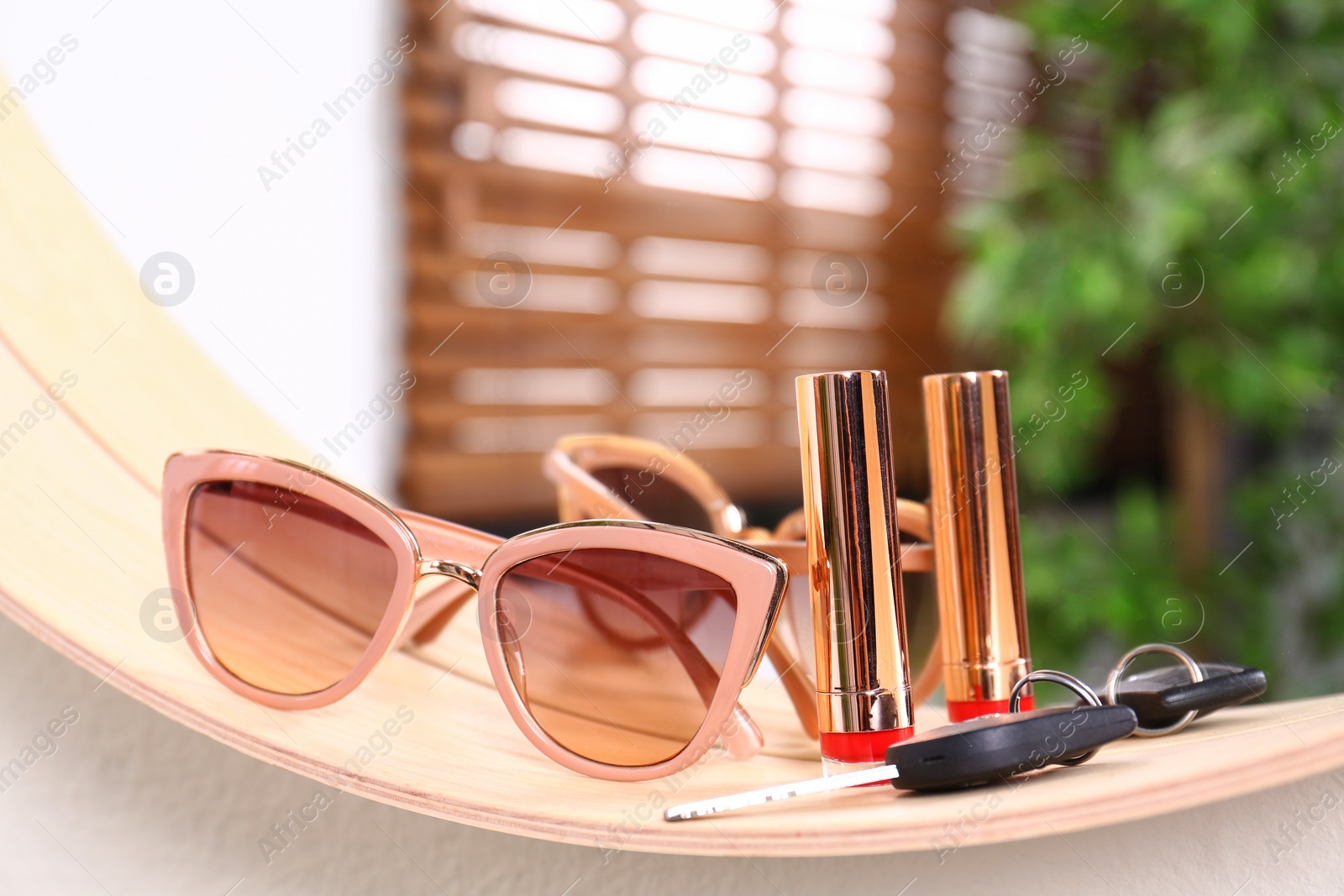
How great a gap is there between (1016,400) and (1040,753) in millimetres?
1194

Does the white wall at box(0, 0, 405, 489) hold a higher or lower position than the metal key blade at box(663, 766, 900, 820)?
higher

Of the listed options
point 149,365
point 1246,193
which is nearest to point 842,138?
point 1246,193

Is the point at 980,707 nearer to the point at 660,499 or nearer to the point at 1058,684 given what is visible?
the point at 1058,684

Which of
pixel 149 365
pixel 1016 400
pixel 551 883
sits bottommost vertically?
pixel 551 883

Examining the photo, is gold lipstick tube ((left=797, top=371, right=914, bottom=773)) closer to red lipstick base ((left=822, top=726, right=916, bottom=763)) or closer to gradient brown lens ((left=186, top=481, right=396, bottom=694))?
red lipstick base ((left=822, top=726, right=916, bottom=763))

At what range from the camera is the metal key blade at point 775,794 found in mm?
192

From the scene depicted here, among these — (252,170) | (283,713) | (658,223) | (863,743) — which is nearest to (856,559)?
(863,743)

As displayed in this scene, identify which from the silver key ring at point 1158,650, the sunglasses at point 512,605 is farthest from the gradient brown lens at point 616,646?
the silver key ring at point 1158,650

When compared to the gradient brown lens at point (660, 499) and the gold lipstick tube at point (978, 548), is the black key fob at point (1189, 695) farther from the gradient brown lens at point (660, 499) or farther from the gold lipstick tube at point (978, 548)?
the gradient brown lens at point (660, 499)

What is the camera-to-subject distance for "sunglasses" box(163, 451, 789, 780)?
9.3 inches

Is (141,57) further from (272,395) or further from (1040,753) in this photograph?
(1040,753)

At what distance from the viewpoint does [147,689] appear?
216mm

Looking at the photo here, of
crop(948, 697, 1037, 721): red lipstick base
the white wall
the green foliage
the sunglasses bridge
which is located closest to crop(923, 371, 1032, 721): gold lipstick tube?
crop(948, 697, 1037, 721): red lipstick base

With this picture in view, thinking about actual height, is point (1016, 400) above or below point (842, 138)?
below
